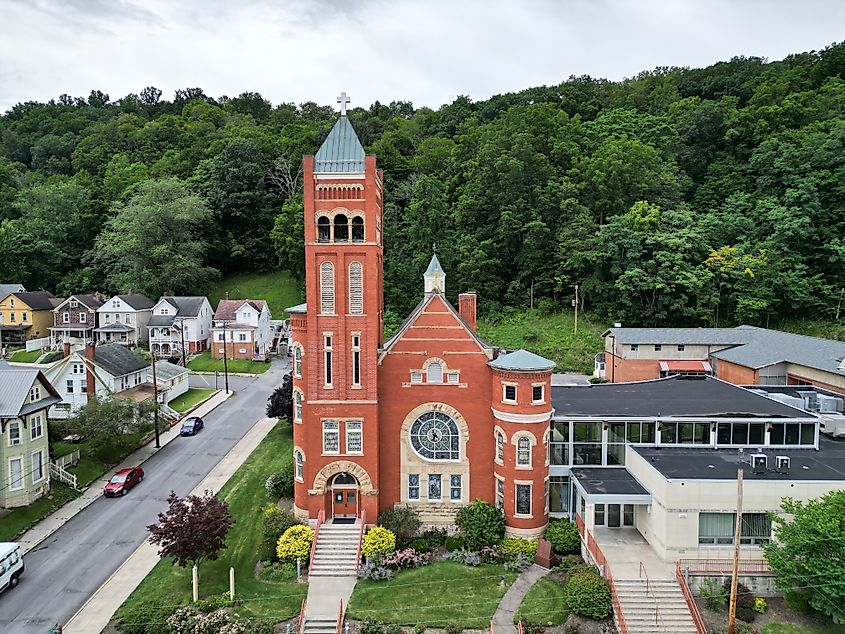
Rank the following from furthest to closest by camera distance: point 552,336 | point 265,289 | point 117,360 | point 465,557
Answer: point 265,289 → point 552,336 → point 117,360 → point 465,557

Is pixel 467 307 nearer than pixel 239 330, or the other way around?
pixel 467 307

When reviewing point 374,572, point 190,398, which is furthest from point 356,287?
point 190,398

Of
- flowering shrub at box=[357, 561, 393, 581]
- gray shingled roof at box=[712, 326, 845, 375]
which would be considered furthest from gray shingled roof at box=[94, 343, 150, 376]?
gray shingled roof at box=[712, 326, 845, 375]

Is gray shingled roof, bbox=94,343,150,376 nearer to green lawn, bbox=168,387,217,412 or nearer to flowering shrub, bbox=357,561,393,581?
green lawn, bbox=168,387,217,412

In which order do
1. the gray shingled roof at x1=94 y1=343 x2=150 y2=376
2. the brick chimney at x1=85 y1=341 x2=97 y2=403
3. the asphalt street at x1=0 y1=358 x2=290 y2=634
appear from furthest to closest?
the gray shingled roof at x1=94 y1=343 x2=150 y2=376, the brick chimney at x1=85 y1=341 x2=97 y2=403, the asphalt street at x1=0 y1=358 x2=290 y2=634

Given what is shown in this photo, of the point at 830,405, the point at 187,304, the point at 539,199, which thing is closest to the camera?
the point at 830,405

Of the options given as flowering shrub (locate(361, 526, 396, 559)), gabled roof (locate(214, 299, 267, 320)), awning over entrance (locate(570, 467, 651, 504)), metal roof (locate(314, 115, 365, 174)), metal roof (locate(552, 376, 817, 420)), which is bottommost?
flowering shrub (locate(361, 526, 396, 559))

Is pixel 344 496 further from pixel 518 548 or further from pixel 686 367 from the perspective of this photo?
pixel 686 367

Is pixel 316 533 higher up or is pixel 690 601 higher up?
pixel 316 533

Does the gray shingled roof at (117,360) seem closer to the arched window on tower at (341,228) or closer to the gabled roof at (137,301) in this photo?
the gabled roof at (137,301)
